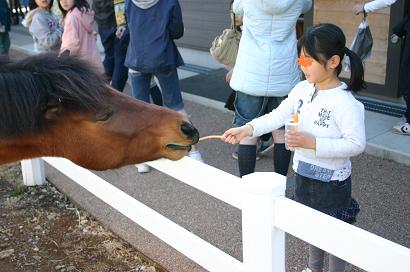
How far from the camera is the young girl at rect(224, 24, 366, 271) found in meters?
2.29

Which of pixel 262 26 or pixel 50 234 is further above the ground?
pixel 262 26

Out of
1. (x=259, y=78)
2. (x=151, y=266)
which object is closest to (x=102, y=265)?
(x=151, y=266)

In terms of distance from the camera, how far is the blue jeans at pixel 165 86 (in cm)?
473

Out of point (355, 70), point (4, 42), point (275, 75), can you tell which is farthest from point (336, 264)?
point (4, 42)

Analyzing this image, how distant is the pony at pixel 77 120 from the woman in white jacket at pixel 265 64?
1.38m

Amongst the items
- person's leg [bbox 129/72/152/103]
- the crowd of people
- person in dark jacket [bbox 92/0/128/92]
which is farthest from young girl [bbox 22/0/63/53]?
person's leg [bbox 129/72/152/103]

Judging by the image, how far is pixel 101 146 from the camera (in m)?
2.18

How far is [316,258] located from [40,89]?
1.59m

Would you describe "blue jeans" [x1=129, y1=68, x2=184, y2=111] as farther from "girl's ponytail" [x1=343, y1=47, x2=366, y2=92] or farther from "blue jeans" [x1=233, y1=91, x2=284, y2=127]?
"girl's ponytail" [x1=343, y1=47, x2=366, y2=92]

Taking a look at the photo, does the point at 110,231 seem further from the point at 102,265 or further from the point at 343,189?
the point at 343,189

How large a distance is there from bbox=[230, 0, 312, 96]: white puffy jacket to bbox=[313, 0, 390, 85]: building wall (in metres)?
2.74

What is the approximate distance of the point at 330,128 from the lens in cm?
237

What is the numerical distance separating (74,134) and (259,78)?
1732 millimetres

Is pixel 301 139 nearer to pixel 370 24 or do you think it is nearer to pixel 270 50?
pixel 270 50
